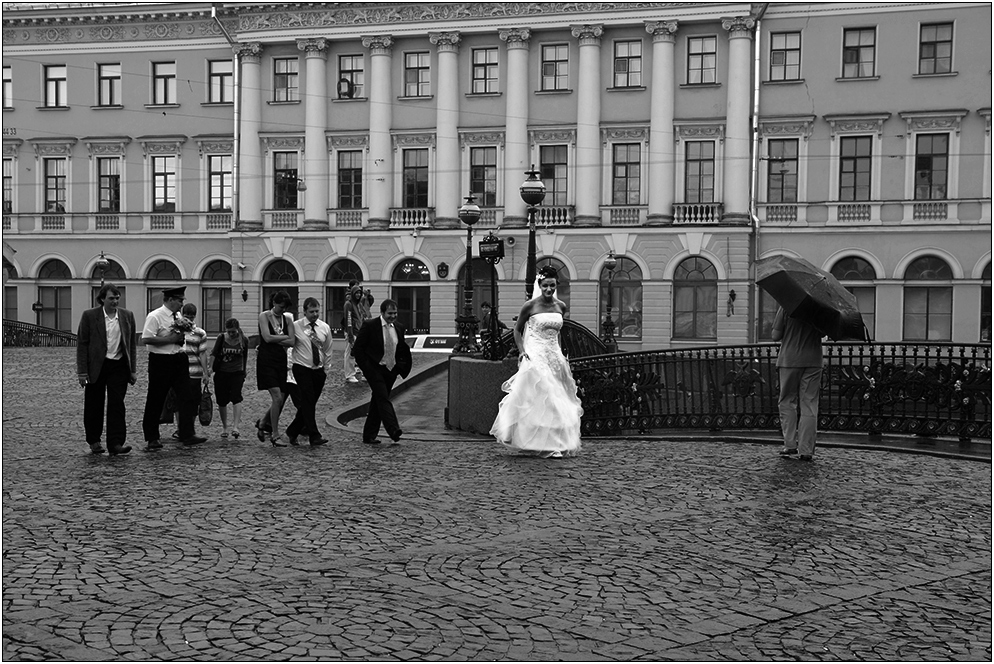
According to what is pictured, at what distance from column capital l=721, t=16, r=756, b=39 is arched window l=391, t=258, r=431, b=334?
15.4 metres

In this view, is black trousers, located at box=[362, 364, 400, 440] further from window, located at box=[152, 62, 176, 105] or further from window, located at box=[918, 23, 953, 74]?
window, located at box=[152, 62, 176, 105]

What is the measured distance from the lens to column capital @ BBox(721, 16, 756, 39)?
4406cm

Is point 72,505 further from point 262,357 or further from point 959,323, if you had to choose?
point 959,323

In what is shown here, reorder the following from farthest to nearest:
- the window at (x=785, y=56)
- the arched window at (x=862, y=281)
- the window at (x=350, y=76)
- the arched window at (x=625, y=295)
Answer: the window at (x=350, y=76) < the arched window at (x=625, y=295) < the window at (x=785, y=56) < the arched window at (x=862, y=281)

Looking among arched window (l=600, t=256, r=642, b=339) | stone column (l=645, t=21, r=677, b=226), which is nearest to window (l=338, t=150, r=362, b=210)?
arched window (l=600, t=256, r=642, b=339)

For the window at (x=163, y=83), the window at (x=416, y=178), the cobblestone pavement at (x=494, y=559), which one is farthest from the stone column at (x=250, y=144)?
the cobblestone pavement at (x=494, y=559)

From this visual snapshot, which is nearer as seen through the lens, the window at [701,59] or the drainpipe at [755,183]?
the drainpipe at [755,183]

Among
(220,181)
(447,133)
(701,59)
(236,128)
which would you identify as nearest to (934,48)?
(701,59)

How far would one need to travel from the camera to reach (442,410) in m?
20.5

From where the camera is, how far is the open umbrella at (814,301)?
11625 millimetres

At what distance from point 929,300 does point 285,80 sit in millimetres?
27609

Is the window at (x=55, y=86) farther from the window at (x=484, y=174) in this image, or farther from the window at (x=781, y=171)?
the window at (x=781, y=171)

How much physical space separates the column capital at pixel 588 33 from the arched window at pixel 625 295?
870 cm

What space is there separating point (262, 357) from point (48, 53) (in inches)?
1672
